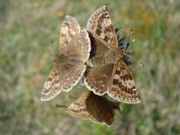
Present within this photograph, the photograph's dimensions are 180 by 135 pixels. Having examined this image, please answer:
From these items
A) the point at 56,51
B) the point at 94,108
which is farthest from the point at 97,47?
the point at 56,51

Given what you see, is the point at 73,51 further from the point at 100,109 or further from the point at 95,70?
the point at 100,109

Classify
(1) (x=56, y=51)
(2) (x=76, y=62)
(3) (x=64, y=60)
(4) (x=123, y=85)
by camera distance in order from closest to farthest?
(4) (x=123, y=85)
(2) (x=76, y=62)
(3) (x=64, y=60)
(1) (x=56, y=51)

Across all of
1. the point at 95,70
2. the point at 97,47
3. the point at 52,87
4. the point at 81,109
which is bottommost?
the point at 81,109

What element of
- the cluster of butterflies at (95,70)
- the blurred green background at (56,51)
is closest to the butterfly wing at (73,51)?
the cluster of butterflies at (95,70)

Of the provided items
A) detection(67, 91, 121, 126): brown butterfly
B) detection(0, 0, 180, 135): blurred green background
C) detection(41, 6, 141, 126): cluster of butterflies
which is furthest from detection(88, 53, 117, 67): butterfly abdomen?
detection(0, 0, 180, 135): blurred green background

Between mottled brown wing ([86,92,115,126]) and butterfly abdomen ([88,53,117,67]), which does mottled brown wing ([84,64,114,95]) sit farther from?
mottled brown wing ([86,92,115,126])


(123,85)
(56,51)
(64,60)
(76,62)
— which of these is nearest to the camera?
(123,85)

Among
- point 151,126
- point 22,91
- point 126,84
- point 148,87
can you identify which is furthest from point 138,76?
point 126,84

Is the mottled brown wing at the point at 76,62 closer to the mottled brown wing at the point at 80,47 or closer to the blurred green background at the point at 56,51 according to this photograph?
the mottled brown wing at the point at 80,47
